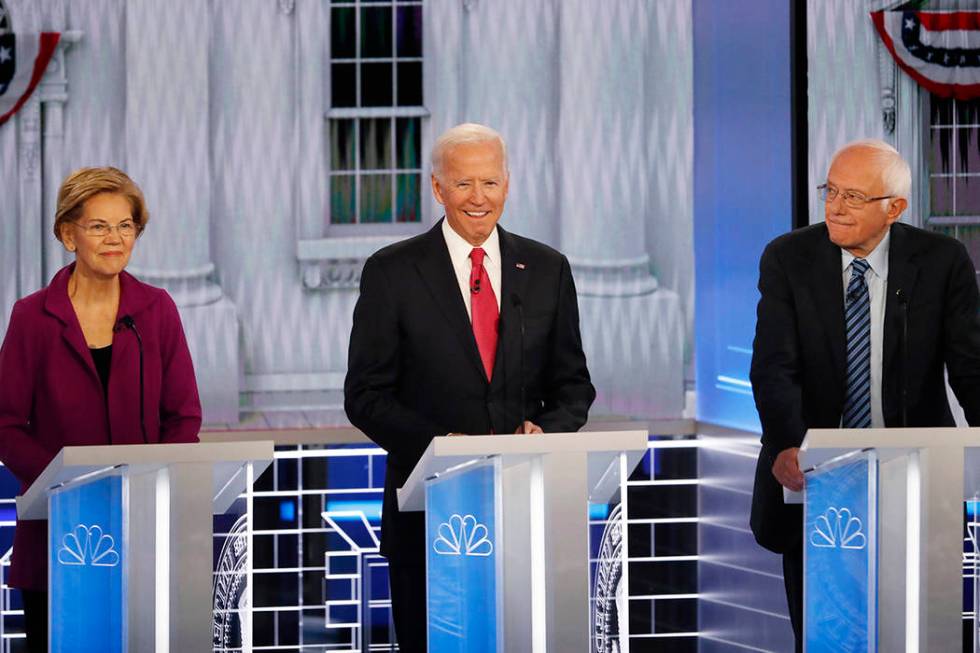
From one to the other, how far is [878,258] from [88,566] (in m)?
1.80

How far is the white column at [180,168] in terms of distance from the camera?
612 centimetres

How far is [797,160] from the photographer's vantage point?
5.47m

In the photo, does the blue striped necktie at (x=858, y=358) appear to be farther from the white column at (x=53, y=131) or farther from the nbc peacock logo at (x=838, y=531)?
the white column at (x=53, y=131)

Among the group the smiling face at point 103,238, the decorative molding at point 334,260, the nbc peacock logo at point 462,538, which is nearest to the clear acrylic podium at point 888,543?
the nbc peacock logo at point 462,538

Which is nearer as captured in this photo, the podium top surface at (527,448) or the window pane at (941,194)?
the podium top surface at (527,448)

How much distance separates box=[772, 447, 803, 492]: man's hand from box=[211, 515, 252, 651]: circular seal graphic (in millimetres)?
1135

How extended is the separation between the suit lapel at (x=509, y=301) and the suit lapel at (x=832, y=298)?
63 cm

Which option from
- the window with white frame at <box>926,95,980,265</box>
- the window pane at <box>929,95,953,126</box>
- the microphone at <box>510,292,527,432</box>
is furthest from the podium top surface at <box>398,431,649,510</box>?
the window pane at <box>929,95,953,126</box>

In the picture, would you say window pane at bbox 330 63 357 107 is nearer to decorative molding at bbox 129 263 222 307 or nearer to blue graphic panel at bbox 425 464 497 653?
decorative molding at bbox 129 263 222 307

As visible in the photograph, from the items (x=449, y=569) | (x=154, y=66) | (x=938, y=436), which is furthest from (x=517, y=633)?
(x=154, y=66)

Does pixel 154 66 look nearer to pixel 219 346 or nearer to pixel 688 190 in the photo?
pixel 219 346

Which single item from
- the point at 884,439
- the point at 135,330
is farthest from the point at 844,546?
the point at 135,330

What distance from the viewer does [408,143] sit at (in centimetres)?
632

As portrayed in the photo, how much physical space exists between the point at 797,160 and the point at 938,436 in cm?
286
